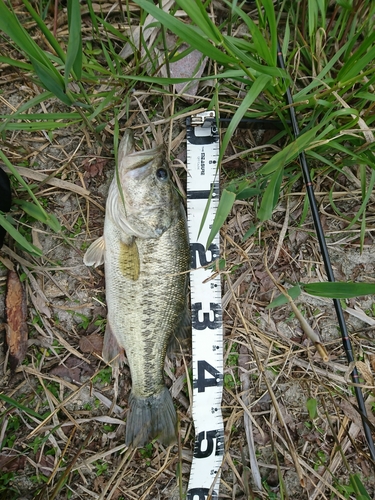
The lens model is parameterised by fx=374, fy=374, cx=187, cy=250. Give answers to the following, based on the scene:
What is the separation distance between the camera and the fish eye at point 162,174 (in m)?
2.51

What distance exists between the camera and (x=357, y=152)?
250cm

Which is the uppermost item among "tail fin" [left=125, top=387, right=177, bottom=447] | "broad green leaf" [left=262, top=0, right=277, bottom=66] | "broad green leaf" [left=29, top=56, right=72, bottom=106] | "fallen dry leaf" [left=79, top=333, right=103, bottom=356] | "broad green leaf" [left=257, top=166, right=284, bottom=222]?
"broad green leaf" [left=262, top=0, right=277, bottom=66]

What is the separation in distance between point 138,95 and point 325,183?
159 cm

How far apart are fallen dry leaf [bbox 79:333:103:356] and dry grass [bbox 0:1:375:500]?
47mm

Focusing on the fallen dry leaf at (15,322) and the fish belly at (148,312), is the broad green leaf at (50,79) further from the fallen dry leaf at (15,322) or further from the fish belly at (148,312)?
the fallen dry leaf at (15,322)

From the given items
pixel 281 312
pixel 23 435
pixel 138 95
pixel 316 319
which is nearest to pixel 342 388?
pixel 316 319

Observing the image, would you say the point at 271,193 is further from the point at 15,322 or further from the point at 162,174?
the point at 15,322

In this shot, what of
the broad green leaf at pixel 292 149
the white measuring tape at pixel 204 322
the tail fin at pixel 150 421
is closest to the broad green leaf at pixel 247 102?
the broad green leaf at pixel 292 149

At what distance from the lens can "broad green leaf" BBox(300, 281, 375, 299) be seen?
2057mm

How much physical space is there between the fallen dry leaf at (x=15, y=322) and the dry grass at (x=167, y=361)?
57 millimetres

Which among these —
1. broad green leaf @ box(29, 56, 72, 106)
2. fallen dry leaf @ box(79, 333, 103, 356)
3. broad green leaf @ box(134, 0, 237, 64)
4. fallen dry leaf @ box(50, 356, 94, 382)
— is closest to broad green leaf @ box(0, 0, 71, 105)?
broad green leaf @ box(29, 56, 72, 106)

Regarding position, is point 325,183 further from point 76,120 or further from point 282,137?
point 76,120

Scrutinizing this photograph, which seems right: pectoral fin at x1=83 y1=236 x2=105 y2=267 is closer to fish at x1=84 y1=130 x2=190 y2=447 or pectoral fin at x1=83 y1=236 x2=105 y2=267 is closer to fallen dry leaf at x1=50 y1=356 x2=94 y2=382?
fish at x1=84 y1=130 x2=190 y2=447

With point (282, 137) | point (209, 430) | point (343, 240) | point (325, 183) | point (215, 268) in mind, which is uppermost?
point (282, 137)
